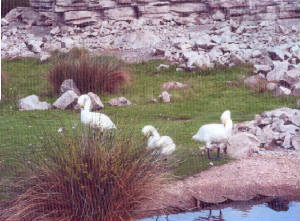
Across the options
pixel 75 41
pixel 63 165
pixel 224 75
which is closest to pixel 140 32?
pixel 75 41

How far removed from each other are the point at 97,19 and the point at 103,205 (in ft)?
58.9

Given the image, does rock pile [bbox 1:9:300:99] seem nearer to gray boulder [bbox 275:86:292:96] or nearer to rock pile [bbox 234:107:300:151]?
gray boulder [bbox 275:86:292:96]

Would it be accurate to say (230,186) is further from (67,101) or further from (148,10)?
(148,10)

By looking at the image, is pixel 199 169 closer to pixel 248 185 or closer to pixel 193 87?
pixel 248 185

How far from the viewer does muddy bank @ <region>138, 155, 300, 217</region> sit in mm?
5446

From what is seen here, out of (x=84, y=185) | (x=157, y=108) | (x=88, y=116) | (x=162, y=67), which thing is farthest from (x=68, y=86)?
(x=84, y=185)

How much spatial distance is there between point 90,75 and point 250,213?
711 centimetres

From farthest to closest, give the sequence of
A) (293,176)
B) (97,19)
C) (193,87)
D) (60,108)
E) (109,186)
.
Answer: (97,19), (193,87), (60,108), (293,176), (109,186)

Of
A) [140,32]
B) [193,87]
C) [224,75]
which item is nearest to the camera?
[193,87]

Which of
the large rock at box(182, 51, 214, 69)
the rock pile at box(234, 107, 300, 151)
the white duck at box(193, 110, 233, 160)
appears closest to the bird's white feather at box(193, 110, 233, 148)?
the white duck at box(193, 110, 233, 160)

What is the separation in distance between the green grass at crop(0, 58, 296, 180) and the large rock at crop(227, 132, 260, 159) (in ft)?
1.61

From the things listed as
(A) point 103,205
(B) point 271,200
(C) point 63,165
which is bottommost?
(B) point 271,200

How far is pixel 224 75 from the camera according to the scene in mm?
13547

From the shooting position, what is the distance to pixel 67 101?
35.0 feet
